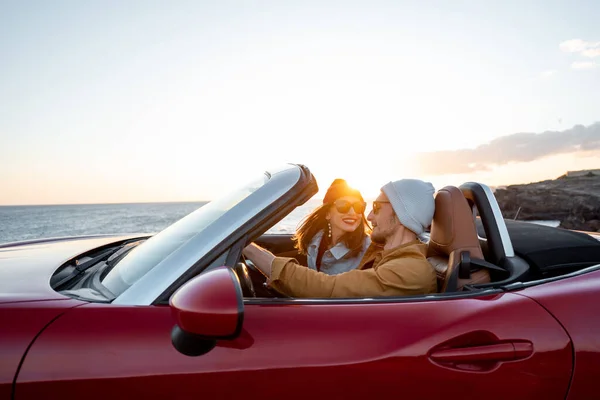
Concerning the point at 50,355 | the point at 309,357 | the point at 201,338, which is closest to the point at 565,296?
the point at 309,357

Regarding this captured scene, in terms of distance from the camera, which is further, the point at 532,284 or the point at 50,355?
the point at 532,284

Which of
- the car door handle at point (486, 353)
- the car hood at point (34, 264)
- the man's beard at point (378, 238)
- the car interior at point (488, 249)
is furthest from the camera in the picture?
the man's beard at point (378, 238)

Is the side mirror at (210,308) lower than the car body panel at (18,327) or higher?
higher

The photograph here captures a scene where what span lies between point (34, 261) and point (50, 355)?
0.91 meters

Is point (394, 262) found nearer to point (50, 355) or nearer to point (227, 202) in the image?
point (227, 202)

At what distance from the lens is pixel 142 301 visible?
5.21 feet

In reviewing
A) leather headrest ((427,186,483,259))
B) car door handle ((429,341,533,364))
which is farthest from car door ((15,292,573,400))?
leather headrest ((427,186,483,259))

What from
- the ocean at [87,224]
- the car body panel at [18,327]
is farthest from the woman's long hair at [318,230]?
the ocean at [87,224]

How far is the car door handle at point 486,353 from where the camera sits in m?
1.54

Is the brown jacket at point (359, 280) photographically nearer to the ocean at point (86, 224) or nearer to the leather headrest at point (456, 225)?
the leather headrest at point (456, 225)

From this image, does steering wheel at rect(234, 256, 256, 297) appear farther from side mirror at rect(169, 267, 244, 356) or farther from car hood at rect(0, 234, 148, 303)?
car hood at rect(0, 234, 148, 303)

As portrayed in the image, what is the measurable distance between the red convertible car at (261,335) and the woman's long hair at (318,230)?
5.59 feet

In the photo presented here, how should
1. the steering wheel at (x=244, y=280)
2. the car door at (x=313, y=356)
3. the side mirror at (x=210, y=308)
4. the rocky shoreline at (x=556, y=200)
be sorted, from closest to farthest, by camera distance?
the side mirror at (x=210, y=308)
the car door at (x=313, y=356)
the steering wheel at (x=244, y=280)
the rocky shoreline at (x=556, y=200)

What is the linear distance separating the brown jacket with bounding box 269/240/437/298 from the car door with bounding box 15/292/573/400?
37 centimetres
